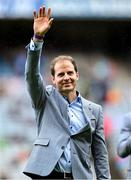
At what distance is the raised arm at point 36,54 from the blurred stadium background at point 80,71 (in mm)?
8017

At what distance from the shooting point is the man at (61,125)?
5340 millimetres

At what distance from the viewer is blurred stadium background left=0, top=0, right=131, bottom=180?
13.8 meters

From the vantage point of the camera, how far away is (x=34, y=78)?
5406 mm

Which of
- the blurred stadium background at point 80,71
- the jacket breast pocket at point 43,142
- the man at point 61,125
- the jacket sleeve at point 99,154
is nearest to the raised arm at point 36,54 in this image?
the man at point 61,125

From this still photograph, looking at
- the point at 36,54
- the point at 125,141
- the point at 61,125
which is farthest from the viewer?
the point at 125,141

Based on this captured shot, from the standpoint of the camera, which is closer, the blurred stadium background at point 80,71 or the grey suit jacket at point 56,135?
the grey suit jacket at point 56,135

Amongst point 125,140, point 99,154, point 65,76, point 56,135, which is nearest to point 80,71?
point 125,140

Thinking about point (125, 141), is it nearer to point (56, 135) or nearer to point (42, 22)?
point (56, 135)

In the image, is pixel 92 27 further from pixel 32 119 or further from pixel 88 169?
pixel 88 169

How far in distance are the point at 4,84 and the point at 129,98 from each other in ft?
8.16

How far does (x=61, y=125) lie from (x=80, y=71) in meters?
8.60

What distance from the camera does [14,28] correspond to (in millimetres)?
13898

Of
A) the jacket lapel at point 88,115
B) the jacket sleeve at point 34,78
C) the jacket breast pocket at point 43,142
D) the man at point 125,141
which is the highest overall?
the jacket sleeve at point 34,78

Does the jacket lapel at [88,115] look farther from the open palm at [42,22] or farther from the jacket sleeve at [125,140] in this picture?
the jacket sleeve at [125,140]
